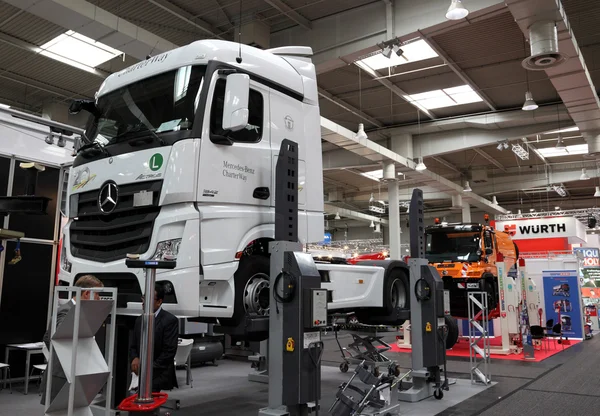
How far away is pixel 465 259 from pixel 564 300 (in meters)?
5.08

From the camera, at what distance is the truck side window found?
400 cm

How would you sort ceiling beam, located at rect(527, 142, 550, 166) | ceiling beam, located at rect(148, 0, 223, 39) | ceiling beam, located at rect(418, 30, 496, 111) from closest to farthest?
1. ceiling beam, located at rect(148, 0, 223, 39)
2. ceiling beam, located at rect(418, 30, 496, 111)
3. ceiling beam, located at rect(527, 142, 550, 166)

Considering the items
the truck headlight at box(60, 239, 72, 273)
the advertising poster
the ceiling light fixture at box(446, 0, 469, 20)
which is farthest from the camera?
the advertising poster

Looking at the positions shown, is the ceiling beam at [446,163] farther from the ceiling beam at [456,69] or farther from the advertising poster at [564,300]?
the advertising poster at [564,300]

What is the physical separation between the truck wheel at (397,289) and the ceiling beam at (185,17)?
20.6ft

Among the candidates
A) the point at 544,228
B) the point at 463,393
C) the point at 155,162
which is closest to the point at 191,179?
the point at 155,162

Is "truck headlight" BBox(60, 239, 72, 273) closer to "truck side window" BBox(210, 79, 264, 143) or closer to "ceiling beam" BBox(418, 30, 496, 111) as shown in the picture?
"truck side window" BBox(210, 79, 264, 143)

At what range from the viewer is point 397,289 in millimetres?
6461

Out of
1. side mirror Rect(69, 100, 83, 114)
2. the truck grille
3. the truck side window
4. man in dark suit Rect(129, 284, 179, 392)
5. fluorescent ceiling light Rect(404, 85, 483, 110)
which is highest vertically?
fluorescent ceiling light Rect(404, 85, 483, 110)

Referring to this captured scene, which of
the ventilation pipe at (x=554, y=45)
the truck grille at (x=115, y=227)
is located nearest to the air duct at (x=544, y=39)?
the ventilation pipe at (x=554, y=45)

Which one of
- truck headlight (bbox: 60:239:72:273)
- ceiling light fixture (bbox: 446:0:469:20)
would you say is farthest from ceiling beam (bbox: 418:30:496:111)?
truck headlight (bbox: 60:239:72:273)

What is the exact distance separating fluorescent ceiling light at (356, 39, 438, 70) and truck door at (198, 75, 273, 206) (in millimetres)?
6531

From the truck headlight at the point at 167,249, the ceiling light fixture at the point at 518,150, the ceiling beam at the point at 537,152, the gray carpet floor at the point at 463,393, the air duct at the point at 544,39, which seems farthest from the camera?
the ceiling beam at the point at 537,152

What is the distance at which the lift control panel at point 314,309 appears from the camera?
4.02 meters
